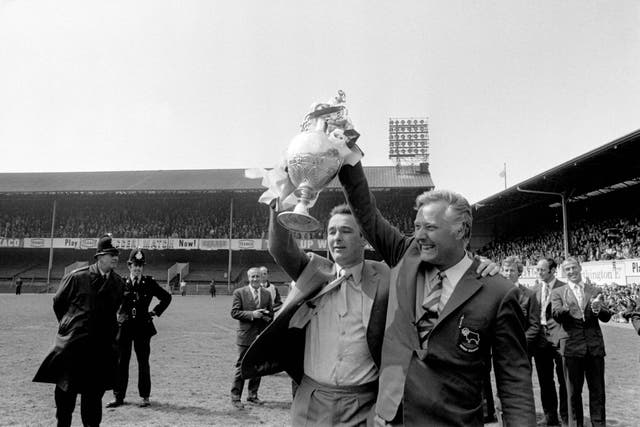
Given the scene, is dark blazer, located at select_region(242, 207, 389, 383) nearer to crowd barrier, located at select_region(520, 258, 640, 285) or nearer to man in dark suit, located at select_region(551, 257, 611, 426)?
man in dark suit, located at select_region(551, 257, 611, 426)

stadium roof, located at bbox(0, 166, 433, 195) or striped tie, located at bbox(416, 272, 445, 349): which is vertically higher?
stadium roof, located at bbox(0, 166, 433, 195)

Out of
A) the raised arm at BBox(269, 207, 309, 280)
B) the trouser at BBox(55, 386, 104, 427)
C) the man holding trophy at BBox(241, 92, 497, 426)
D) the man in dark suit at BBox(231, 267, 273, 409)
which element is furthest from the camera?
the man in dark suit at BBox(231, 267, 273, 409)

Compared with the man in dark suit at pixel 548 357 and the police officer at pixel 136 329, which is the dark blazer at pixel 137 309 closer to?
the police officer at pixel 136 329

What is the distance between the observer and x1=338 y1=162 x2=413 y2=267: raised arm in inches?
99.0

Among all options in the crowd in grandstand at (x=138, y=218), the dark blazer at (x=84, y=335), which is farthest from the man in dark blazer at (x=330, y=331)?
the crowd in grandstand at (x=138, y=218)

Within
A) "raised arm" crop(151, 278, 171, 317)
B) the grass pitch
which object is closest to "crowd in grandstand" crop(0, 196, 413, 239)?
the grass pitch

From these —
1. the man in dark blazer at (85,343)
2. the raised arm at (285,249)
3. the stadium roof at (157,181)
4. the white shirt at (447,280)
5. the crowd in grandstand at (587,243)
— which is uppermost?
the stadium roof at (157,181)

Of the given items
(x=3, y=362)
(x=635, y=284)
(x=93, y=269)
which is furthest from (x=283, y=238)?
(x=635, y=284)

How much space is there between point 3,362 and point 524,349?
364 inches

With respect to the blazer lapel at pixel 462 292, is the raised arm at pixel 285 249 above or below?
above

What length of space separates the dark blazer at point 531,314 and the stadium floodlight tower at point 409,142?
123 ft

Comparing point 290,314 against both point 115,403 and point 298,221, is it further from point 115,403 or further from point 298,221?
point 115,403

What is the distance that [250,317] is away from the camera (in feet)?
22.5

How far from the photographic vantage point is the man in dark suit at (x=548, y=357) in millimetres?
5863
